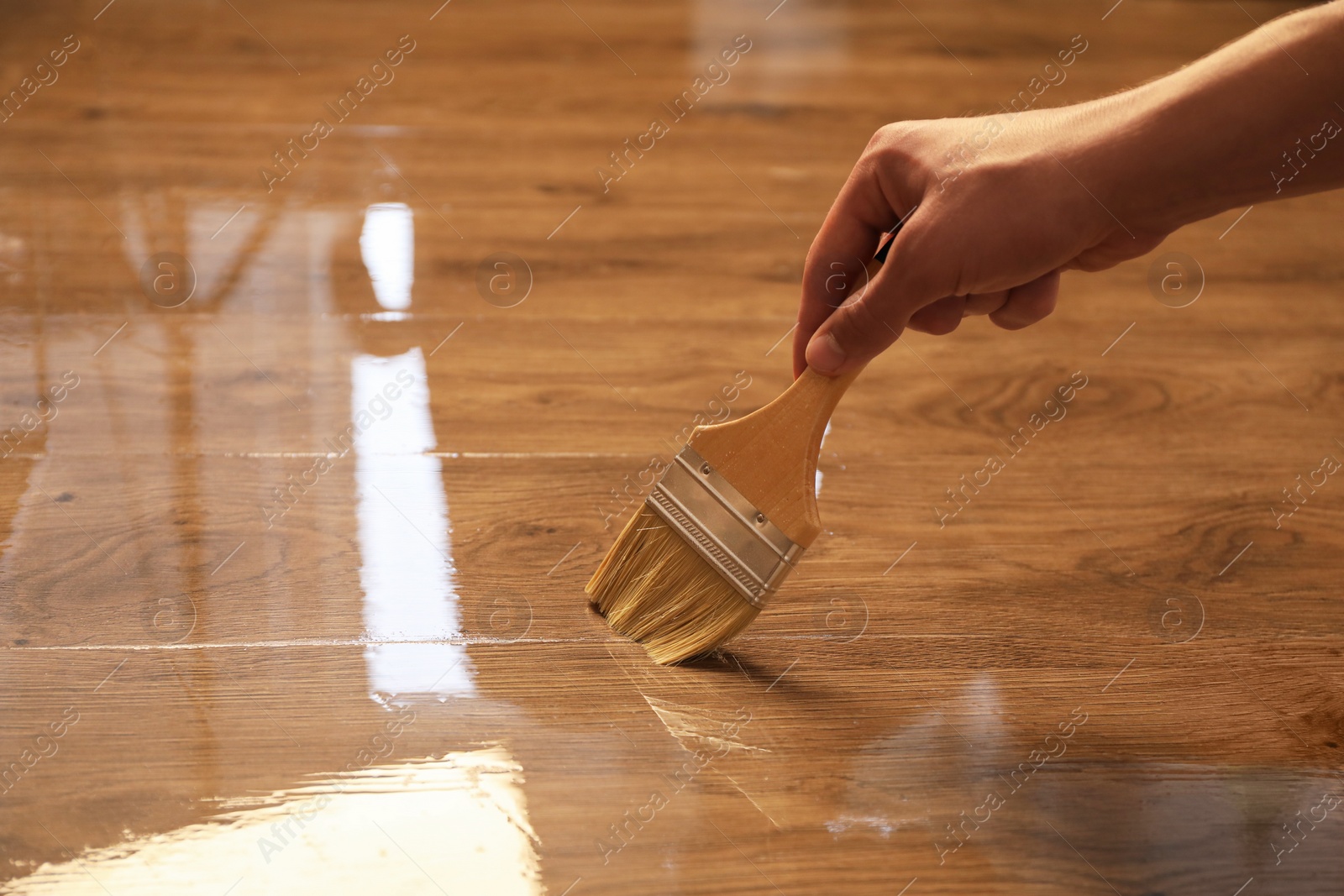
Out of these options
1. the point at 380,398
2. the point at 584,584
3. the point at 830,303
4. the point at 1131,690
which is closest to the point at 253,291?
the point at 380,398

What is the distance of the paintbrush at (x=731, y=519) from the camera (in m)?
0.83

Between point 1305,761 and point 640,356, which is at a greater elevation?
point 640,356

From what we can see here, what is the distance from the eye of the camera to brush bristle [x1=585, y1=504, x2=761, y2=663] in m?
0.85

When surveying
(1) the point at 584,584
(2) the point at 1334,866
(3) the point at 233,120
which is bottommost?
(2) the point at 1334,866

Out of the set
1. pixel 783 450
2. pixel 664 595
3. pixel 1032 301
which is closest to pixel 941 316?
pixel 1032 301

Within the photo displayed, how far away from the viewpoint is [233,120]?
1.68 metres

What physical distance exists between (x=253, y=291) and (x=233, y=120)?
1.79 feet

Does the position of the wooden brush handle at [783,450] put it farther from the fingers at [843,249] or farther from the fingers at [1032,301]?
the fingers at [1032,301]

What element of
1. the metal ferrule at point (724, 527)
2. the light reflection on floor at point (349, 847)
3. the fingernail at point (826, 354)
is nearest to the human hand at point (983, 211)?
the fingernail at point (826, 354)

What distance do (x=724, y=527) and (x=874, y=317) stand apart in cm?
20

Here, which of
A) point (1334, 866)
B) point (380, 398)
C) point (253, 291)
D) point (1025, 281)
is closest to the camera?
point (1334, 866)

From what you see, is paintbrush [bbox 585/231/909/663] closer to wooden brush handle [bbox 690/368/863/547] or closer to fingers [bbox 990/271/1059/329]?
wooden brush handle [bbox 690/368/863/547]

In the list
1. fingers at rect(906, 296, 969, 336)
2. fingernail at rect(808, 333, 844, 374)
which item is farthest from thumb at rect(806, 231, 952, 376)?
fingers at rect(906, 296, 969, 336)

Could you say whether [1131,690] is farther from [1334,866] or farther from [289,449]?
[289,449]
